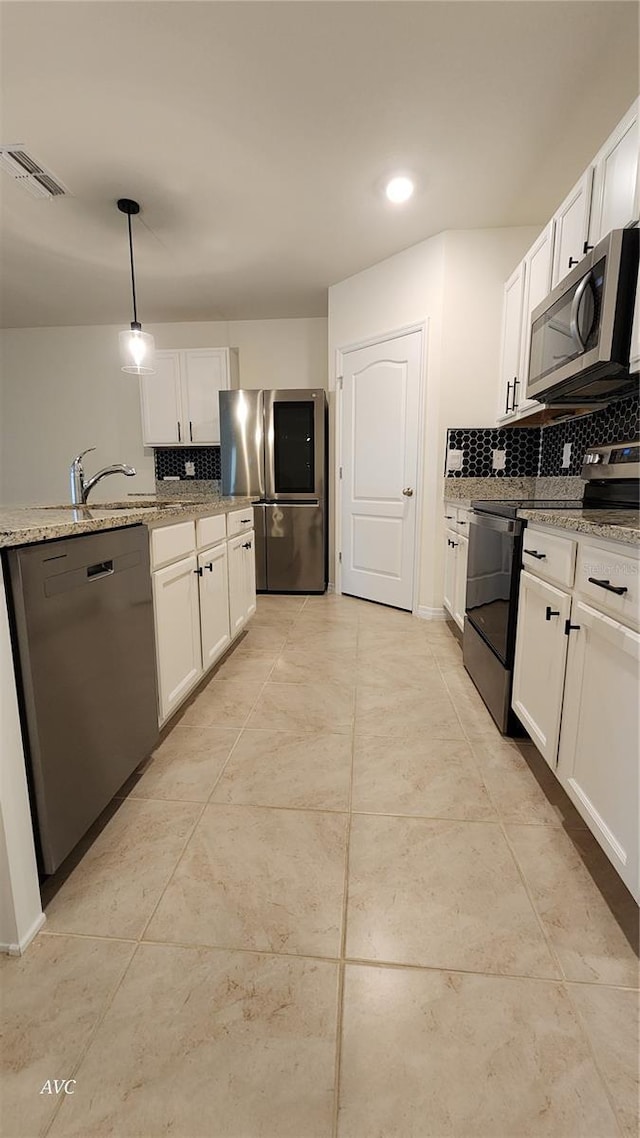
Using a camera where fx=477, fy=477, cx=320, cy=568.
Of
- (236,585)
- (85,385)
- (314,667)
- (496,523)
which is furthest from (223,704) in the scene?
(85,385)

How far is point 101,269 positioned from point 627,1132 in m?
4.65

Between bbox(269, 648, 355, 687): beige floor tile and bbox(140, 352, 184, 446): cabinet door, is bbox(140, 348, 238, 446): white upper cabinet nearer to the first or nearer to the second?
bbox(140, 352, 184, 446): cabinet door

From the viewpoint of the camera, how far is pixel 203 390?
4.41 m

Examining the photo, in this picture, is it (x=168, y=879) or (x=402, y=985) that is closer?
(x=402, y=985)

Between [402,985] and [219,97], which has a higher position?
[219,97]

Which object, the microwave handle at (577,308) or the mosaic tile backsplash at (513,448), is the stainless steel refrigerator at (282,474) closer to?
the mosaic tile backsplash at (513,448)

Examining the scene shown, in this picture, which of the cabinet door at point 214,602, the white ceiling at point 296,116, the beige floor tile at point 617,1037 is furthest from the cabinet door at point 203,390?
the beige floor tile at point 617,1037

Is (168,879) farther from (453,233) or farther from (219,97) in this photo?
(453,233)

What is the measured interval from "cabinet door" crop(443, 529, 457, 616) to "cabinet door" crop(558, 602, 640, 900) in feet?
5.30

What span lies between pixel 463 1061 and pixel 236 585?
2.10 metres

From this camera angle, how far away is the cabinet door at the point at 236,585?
8.32 feet

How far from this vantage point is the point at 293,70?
5.92ft

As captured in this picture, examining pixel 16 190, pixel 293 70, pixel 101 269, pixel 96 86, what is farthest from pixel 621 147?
pixel 101 269

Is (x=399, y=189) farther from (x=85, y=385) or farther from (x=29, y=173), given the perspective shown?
(x=85, y=385)
